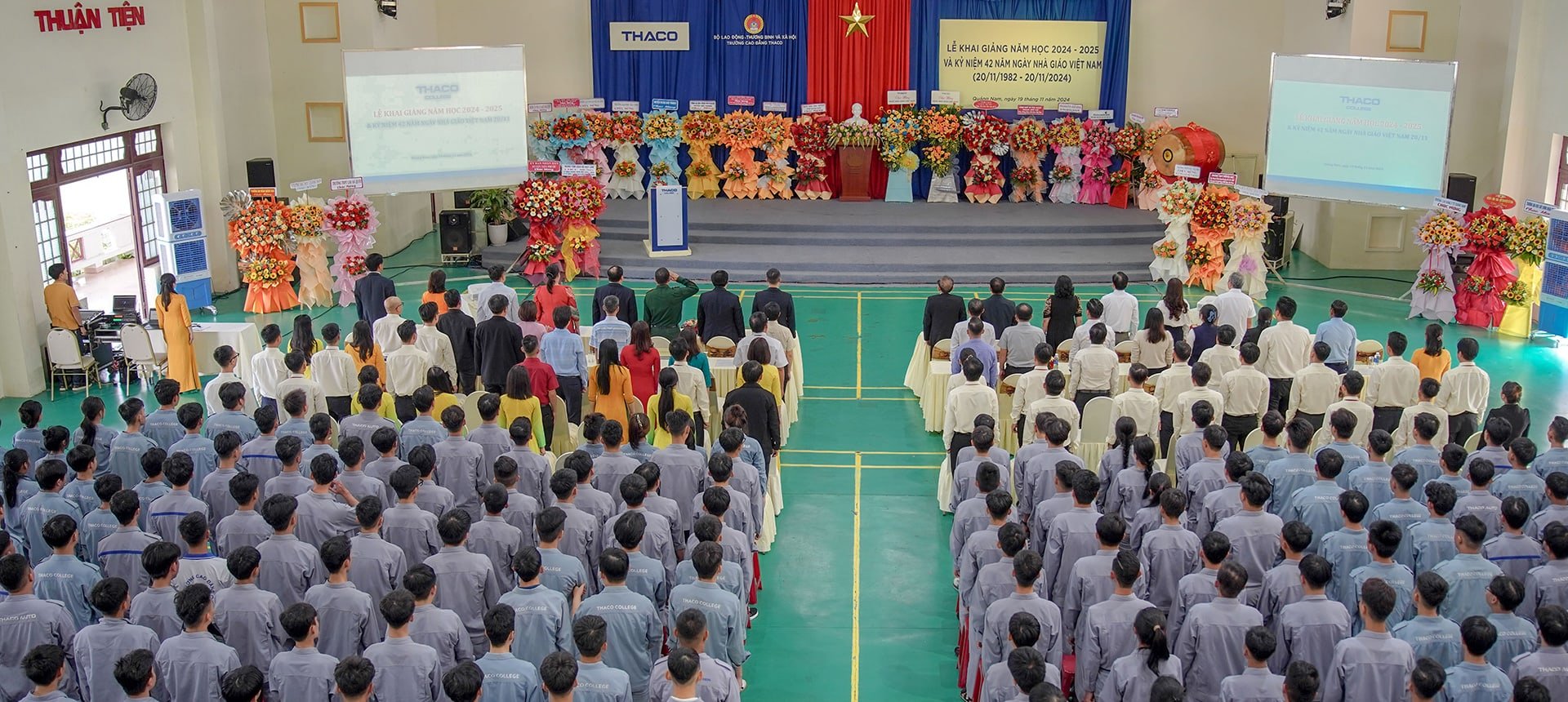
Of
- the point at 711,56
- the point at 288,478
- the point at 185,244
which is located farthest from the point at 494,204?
the point at 288,478

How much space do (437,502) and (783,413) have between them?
4.73 m

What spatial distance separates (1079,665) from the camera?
6875 mm

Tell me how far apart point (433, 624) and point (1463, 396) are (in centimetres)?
769

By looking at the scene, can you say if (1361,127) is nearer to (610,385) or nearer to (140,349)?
(610,385)

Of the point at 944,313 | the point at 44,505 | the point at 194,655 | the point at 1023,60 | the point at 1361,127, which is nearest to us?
the point at 194,655

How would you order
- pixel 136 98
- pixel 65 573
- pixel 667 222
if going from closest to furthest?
pixel 65 573
pixel 136 98
pixel 667 222

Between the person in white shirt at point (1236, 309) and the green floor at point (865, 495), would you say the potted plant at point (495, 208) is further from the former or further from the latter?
the person in white shirt at point (1236, 309)

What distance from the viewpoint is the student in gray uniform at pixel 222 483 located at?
26.7ft

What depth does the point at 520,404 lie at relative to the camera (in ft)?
31.2

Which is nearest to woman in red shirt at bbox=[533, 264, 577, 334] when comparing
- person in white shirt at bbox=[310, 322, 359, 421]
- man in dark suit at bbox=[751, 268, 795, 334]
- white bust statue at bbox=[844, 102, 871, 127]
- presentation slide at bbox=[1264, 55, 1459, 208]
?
man in dark suit at bbox=[751, 268, 795, 334]

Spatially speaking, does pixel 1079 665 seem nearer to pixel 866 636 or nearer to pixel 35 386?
pixel 866 636

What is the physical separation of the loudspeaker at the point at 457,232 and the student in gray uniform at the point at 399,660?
13994 millimetres

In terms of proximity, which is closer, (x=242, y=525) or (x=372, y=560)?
(x=372, y=560)

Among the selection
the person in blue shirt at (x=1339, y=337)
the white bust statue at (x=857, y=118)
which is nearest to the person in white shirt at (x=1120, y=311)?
the person in blue shirt at (x=1339, y=337)
